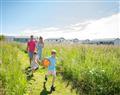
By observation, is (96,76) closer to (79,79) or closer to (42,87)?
(79,79)

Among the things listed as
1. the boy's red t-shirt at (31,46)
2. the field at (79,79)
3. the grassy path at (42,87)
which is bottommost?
the grassy path at (42,87)

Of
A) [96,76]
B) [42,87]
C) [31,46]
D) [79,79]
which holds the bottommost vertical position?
[42,87]

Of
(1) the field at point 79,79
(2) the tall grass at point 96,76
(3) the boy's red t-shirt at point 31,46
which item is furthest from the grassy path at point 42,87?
(3) the boy's red t-shirt at point 31,46

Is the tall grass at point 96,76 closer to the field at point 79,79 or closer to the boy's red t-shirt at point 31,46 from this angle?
the field at point 79,79

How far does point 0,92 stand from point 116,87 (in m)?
4.14

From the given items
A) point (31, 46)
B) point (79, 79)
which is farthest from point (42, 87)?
point (31, 46)

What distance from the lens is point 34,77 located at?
11422 millimetres

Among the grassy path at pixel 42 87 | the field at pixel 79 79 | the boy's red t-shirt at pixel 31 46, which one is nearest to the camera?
the field at pixel 79 79

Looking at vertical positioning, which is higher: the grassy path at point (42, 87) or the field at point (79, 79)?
the field at point (79, 79)

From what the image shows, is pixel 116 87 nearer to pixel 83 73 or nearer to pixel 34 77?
pixel 83 73

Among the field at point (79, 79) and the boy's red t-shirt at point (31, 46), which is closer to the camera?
the field at point (79, 79)

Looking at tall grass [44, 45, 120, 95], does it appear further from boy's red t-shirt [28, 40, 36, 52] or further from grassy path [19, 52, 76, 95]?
boy's red t-shirt [28, 40, 36, 52]

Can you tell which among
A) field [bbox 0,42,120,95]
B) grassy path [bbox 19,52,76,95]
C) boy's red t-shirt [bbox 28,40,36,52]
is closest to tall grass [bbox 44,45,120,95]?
field [bbox 0,42,120,95]

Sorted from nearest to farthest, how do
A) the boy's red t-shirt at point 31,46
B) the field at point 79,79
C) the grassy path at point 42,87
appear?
the field at point 79,79
the grassy path at point 42,87
the boy's red t-shirt at point 31,46
